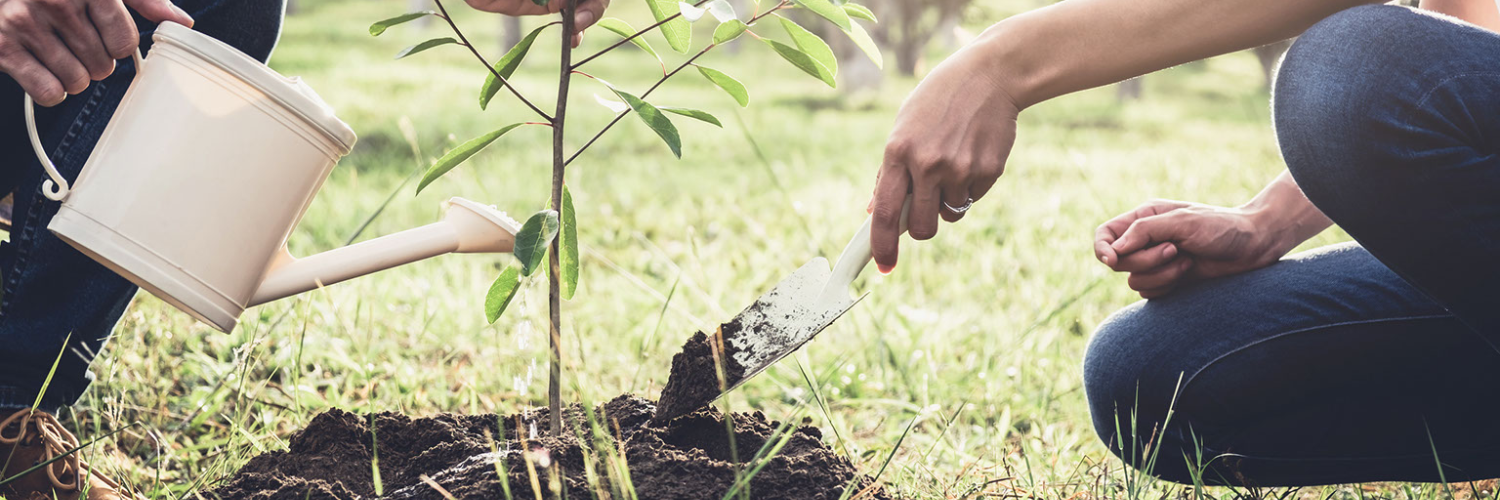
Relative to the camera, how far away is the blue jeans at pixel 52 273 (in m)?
1.55

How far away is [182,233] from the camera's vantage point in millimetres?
1178

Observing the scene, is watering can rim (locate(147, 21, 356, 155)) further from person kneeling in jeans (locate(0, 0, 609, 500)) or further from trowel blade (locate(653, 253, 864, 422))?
trowel blade (locate(653, 253, 864, 422))

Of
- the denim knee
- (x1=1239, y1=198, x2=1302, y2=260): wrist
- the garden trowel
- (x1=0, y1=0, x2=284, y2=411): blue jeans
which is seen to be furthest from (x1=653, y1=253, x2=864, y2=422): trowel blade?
(x1=0, y1=0, x2=284, y2=411): blue jeans

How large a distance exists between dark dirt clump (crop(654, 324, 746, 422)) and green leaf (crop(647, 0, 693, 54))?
0.37 metres

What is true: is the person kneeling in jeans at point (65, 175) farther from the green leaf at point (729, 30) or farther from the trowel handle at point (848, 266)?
the trowel handle at point (848, 266)

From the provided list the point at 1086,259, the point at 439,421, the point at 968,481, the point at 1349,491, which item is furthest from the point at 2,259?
the point at 1086,259

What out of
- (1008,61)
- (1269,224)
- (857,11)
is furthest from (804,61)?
(1269,224)

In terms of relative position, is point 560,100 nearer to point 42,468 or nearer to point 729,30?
point 729,30

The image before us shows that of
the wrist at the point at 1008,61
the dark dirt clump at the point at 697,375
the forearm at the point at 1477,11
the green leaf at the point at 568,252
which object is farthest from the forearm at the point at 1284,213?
the green leaf at the point at 568,252

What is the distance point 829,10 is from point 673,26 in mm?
218

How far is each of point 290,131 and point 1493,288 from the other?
1390mm

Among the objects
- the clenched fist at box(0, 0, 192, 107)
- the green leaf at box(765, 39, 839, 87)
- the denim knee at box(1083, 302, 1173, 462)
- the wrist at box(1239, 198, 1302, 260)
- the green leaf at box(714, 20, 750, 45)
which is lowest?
the denim knee at box(1083, 302, 1173, 462)

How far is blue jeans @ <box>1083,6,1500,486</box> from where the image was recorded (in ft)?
3.89

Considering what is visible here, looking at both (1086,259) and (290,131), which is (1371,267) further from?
(1086,259)
